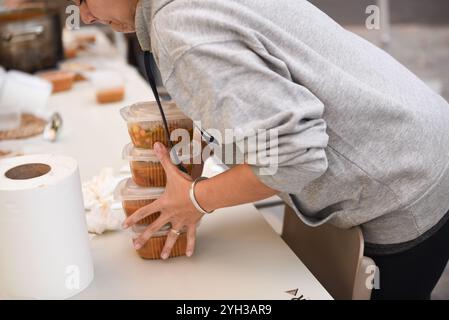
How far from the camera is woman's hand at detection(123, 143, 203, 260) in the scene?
103cm

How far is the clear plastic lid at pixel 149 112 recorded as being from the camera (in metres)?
1.05

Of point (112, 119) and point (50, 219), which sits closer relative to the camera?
point (50, 219)

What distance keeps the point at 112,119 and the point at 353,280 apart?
3.71ft

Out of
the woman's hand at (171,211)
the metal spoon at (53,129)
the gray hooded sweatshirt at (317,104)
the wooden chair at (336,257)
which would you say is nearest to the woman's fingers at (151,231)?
the woman's hand at (171,211)

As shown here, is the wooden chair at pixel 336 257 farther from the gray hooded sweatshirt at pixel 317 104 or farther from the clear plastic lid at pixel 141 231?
the clear plastic lid at pixel 141 231

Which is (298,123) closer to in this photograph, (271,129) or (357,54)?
(271,129)

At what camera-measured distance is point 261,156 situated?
0.87 meters

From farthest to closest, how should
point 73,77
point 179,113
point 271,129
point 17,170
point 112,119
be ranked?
point 73,77
point 112,119
point 179,113
point 17,170
point 271,129

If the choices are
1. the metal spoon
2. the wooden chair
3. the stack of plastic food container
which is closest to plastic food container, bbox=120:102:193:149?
the stack of plastic food container

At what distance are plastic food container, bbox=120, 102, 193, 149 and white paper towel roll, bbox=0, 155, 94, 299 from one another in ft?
0.49

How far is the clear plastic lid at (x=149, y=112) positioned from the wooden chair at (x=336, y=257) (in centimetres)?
42

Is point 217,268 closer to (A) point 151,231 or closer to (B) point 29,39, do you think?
(A) point 151,231

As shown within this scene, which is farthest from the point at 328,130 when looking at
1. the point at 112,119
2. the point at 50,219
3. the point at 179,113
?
the point at 112,119

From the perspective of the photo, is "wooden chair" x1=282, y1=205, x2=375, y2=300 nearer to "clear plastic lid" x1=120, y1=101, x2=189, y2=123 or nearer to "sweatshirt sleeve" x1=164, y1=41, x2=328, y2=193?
"sweatshirt sleeve" x1=164, y1=41, x2=328, y2=193
